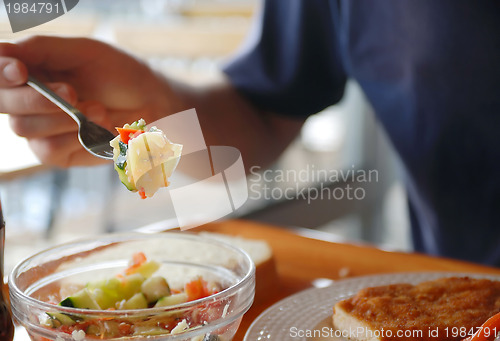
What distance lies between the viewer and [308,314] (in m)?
0.68

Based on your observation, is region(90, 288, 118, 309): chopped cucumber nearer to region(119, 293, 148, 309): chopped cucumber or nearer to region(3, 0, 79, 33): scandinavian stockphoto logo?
region(119, 293, 148, 309): chopped cucumber

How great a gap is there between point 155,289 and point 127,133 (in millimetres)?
187

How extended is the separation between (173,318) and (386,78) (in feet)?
2.68

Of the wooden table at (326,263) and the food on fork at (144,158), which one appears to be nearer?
the food on fork at (144,158)

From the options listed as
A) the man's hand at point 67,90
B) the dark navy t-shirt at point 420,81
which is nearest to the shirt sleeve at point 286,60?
the dark navy t-shirt at point 420,81

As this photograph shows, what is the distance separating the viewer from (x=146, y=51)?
273 centimetres

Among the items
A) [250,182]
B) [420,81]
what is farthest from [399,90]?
[250,182]

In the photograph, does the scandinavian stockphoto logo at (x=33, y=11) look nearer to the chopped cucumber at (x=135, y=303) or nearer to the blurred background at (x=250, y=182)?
the chopped cucumber at (x=135, y=303)

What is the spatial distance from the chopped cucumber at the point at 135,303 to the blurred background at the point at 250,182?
157cm

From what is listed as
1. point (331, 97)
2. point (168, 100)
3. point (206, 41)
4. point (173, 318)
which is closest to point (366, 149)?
point (206, 41)

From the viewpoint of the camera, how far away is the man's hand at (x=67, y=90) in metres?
0.67

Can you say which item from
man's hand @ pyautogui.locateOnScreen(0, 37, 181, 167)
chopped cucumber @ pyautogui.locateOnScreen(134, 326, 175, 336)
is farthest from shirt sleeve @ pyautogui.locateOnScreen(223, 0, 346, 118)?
chopped cucumber @ pyautogui.locateOnScreen(134, 326, 175, 336)

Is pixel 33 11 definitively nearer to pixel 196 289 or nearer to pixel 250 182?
pixel 196 289

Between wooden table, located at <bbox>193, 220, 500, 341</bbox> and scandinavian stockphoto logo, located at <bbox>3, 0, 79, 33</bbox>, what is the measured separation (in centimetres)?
41
